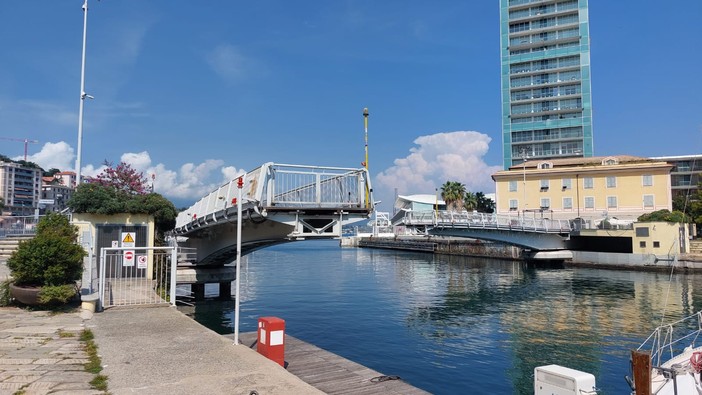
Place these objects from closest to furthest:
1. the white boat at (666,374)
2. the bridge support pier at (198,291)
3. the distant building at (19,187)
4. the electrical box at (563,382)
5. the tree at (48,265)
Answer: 1. the electrical box at (563,382)
2. the white boat at (666,374)
3. the tree at (48,265)
4. the bridge support pier at (198,291)
5. the distant building at (19,187)

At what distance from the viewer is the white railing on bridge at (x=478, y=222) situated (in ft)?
151

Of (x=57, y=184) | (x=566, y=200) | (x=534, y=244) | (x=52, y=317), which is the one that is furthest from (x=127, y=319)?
(x=57, y=184)

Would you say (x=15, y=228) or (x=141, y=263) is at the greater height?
(x=15, y=228)

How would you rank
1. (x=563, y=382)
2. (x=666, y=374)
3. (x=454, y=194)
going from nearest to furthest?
(x=563, y=382) → (x=666, y=374) → (x=454, y=194)

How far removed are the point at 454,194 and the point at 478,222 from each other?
147 ft

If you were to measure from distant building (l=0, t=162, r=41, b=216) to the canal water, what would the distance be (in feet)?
516

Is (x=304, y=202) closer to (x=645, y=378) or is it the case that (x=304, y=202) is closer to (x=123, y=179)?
(x=645, y=378)

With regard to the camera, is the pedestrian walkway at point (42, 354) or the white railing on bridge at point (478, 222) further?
the white railing on bridge at point (478, 222)

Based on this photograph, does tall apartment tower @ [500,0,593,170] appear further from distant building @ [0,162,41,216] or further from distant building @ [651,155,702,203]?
distant building @ [0,162,41,216]

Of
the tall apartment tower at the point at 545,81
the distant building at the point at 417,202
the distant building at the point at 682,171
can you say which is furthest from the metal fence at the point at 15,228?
the distant building at the point at 682,171

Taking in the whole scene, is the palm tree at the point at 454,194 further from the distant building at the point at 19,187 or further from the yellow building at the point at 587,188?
the distant building at the point at 19,187

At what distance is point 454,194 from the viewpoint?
302 feet

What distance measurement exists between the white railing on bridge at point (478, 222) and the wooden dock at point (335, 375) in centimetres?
3427

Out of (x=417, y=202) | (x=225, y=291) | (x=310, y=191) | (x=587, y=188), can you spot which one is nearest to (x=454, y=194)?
(x=587, y=188)
